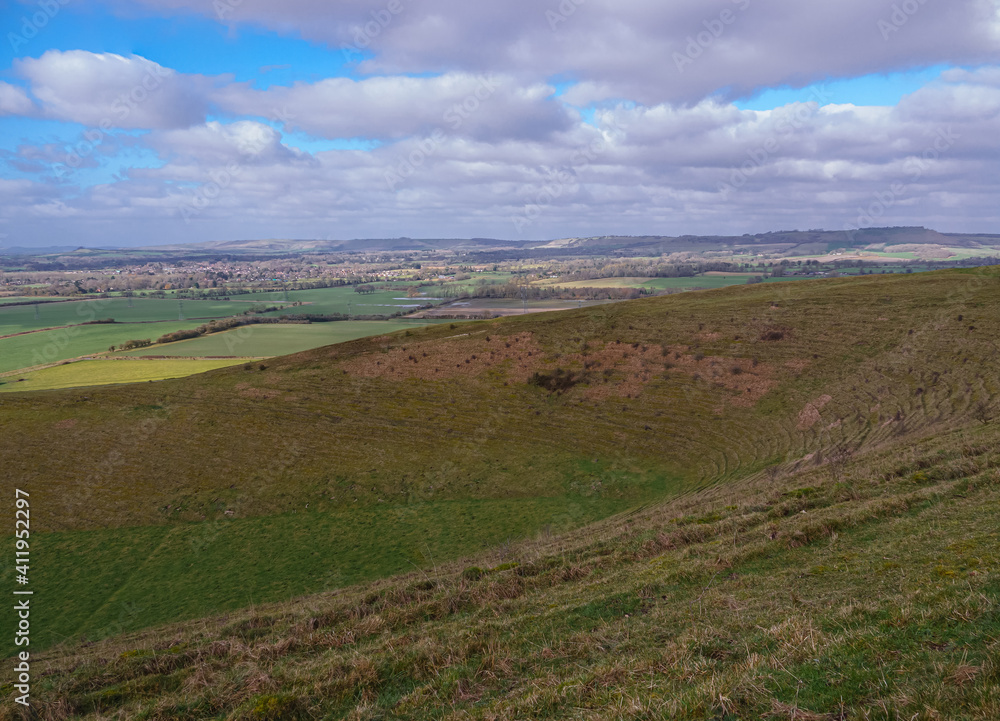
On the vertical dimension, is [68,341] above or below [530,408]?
above

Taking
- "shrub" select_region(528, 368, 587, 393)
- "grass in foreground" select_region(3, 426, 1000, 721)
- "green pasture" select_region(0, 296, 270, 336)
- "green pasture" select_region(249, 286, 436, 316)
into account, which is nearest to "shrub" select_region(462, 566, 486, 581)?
"grass in foreground" select_region(3, 426, 1000, 721)

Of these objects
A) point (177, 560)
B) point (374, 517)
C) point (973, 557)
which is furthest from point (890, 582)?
point (177, 560)

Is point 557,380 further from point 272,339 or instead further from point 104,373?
point 272,339

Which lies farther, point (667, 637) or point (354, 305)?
point (354, 305)

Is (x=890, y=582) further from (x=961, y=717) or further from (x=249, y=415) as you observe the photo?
(x=249, y=415)

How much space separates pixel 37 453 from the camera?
40125mm

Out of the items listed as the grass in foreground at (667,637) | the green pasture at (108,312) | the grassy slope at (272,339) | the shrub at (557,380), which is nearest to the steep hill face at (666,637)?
the grass in foreground at (667,637)

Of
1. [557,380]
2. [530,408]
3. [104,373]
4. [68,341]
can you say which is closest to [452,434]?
[530,408]

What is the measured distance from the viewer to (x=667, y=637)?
33.3ft

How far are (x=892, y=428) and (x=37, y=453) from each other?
59.1 metres

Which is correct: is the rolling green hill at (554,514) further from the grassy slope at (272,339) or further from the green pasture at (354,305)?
the green pasture at (354,305)

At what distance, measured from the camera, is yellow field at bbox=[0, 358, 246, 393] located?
240ft

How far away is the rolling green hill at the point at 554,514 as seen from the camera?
8977 mm

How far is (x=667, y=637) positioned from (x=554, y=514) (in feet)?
76.5
